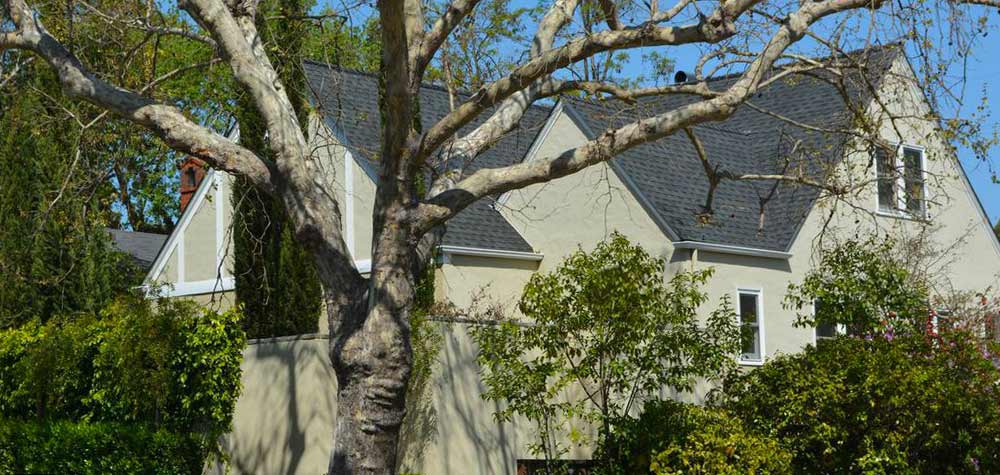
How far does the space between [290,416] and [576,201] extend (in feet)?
26.9

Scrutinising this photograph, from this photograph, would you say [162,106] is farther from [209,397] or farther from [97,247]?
[97,247]

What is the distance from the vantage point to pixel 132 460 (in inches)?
512

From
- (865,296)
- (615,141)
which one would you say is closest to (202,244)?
(865,296)

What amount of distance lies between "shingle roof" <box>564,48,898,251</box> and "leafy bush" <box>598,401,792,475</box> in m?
5.96

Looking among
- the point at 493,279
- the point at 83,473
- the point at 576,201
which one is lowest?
the point at 83,473

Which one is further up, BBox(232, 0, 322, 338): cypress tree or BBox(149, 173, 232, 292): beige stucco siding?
BBox(149, 173, 232, 292): beige stucco siding

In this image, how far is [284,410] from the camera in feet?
46.2

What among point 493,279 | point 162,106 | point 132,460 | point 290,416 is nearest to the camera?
point 162,106

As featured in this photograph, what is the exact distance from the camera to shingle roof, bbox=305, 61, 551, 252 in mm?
20250

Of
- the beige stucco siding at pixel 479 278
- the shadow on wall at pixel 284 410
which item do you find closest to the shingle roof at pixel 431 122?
the beige stucco siding at pixel 479 278

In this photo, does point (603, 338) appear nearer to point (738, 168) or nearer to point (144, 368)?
point (144, 368)

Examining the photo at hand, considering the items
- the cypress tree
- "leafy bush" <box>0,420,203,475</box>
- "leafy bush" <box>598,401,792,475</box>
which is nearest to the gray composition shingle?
the cypress tree

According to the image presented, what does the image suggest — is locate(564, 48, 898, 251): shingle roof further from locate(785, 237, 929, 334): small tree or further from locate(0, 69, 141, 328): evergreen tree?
locate(0, 69, 141, 328): evergreen tree

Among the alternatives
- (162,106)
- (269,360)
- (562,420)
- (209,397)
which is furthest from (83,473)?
(562,420)
